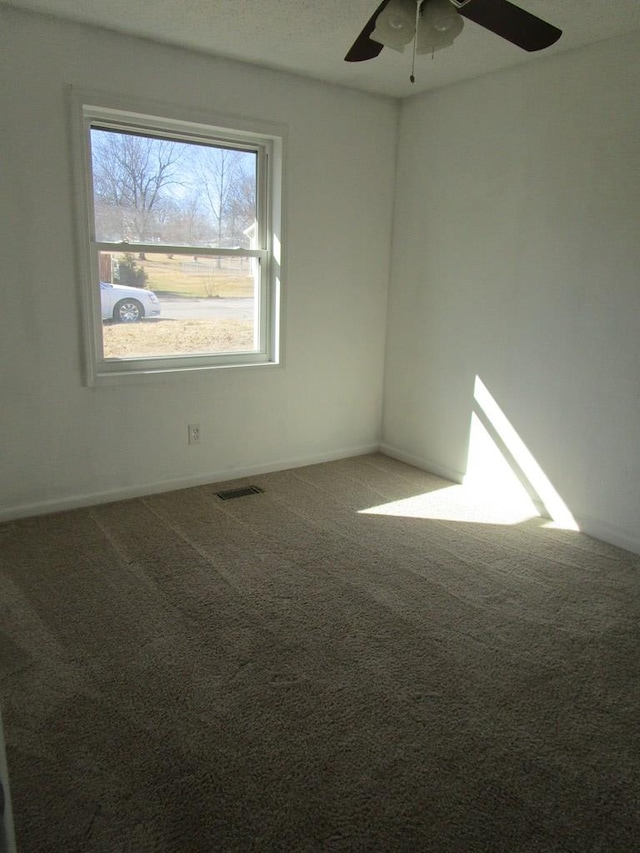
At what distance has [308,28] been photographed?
2.89 meters

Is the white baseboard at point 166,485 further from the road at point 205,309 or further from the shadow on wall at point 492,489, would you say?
the road at point 205,309

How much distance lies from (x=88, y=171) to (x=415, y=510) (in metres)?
2.59

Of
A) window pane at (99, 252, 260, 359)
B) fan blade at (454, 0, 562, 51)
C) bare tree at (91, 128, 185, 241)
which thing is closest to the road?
window pane at (99, 252, 260, 359)

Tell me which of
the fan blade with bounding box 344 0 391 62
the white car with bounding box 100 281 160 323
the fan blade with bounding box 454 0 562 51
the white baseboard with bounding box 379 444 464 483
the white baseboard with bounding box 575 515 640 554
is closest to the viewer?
the fan blade with bounding box 454 0 562 51

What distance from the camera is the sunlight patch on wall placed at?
3523 mm

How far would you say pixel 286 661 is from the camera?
86.4 inches

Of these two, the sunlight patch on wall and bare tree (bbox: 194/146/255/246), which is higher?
bare tree (bbox: 194/146/255/246)

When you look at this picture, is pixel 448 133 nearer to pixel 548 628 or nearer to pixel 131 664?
pixel 548 628

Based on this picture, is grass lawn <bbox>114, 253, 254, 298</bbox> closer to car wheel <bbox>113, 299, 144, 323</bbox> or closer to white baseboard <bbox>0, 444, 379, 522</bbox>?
car wheel <bbox>113, 299, 144, 323</bbox>

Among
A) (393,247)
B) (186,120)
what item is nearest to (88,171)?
(186,120)

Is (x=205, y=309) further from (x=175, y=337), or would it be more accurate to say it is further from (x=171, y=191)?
(x=171, y=191)

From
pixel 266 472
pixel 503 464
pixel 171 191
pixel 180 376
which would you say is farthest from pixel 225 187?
pixel 503 464

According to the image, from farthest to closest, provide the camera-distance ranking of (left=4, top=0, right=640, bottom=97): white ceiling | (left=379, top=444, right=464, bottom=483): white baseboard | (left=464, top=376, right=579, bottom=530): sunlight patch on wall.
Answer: (left=379, top=444, right=464, bottom=483): white baseboard → (left=464, top=376, right=579, bottom=530): sunlight patch on wall → (left=4, top=0, right=640, bottom=97): white ceiling

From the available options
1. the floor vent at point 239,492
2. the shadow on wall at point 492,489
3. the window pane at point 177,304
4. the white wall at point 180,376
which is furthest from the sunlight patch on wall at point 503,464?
the window pane at point 177,304
